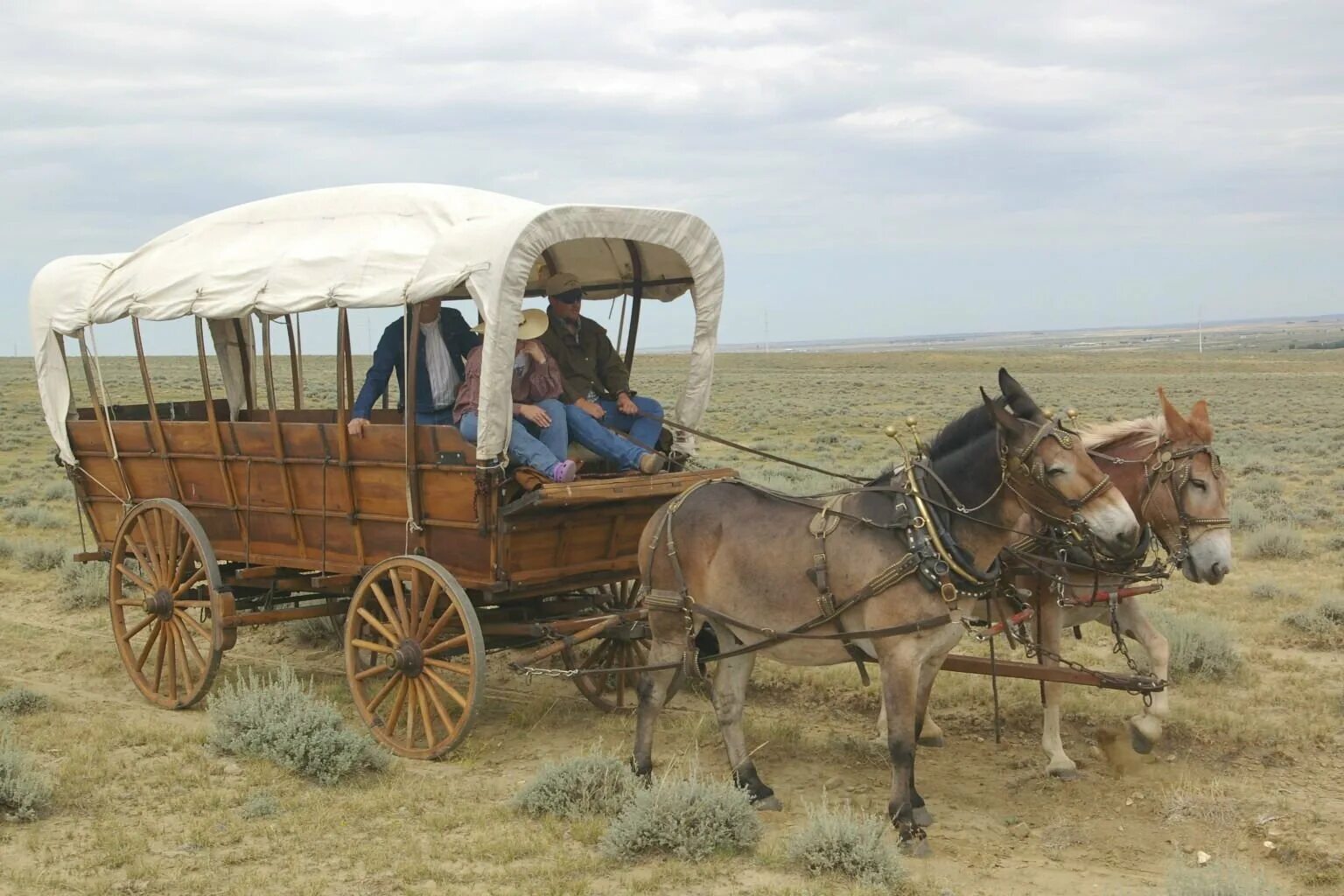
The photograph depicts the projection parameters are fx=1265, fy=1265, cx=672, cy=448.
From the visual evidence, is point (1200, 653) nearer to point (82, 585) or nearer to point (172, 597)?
point (172, 597)

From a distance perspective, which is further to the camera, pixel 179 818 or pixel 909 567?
pixel 179 818

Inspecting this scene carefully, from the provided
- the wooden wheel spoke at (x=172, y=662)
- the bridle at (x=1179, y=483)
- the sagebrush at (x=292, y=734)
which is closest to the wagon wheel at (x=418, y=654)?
the sagebrush at (x=292, y=734)

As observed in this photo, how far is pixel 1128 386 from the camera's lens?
5769 centimetres

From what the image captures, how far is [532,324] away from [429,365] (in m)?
0.87

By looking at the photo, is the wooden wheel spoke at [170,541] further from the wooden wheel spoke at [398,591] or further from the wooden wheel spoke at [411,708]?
the wooden wheel spoke at [411,708]

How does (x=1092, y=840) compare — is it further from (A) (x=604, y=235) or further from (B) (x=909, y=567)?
(A) (x=604, y=235)

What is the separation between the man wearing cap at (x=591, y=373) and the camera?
8312 mm

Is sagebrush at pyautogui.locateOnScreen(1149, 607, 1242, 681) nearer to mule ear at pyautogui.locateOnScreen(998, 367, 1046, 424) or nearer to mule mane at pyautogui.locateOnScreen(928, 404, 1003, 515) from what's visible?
mule mane at pyautogui.locateOnScreen(928, 404, 1003, 515)

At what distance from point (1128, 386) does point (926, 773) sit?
54.1 meters

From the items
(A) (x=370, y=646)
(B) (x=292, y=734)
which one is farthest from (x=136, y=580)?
(B) (x=292, y=734)

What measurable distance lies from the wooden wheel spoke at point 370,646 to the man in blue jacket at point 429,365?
1385 mm

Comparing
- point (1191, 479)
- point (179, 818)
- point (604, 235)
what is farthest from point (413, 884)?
point (1191, 479)

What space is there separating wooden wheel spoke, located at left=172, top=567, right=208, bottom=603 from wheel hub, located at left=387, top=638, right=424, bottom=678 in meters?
1.96

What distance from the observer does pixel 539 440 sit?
7.59 metres
